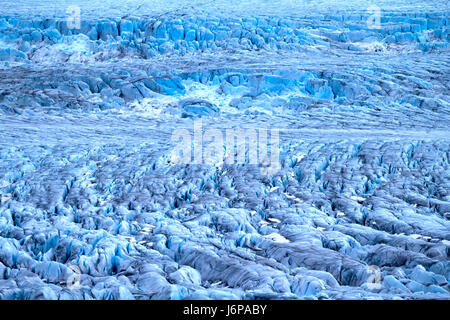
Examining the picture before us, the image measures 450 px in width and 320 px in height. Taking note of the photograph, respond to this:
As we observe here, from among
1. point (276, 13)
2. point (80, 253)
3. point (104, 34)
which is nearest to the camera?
point (80, 253)

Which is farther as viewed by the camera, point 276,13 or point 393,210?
point 276,13

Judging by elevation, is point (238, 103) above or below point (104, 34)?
below

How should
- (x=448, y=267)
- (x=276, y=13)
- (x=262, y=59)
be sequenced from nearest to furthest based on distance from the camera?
1. (x=448, y=267)
2. (x=262, y=59)
3. (x=276, y=13)

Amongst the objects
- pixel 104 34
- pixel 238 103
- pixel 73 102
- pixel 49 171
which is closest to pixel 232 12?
pixel 104 34

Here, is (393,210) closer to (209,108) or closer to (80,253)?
(80,253)

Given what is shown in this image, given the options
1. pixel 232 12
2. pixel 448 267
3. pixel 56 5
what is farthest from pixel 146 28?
pixel 448 267
